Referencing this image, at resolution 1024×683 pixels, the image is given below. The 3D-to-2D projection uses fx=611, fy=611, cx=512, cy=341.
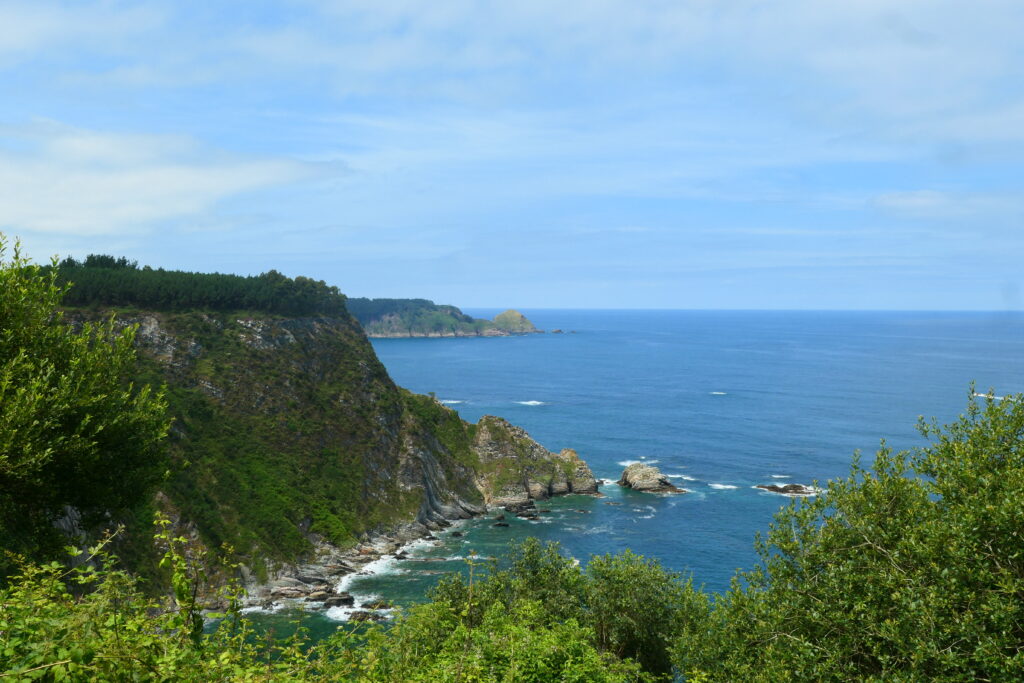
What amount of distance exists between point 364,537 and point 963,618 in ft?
277

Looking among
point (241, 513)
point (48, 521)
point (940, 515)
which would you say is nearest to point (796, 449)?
point (241, 513)

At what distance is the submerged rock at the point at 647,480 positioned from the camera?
373 feet

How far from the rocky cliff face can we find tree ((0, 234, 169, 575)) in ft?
182

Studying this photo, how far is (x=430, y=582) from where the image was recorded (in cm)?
7869

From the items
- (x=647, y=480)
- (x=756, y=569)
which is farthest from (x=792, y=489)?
(x=756, y=569)

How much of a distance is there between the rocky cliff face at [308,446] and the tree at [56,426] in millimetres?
55366

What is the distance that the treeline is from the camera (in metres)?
101

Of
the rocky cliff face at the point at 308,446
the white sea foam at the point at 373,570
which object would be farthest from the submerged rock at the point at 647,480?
the white sea foam at the point at 373,570

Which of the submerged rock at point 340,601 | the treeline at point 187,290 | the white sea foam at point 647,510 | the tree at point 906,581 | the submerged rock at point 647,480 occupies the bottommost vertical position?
the submerged rock at point 340,601

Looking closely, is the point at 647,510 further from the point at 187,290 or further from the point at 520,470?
the point at 187,290

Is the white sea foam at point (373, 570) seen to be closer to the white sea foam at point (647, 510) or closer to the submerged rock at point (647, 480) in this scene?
the white sea foam at point (647, 510)

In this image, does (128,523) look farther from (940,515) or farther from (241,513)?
(940,515)

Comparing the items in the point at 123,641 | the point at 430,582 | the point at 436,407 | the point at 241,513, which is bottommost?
the point at 430,582

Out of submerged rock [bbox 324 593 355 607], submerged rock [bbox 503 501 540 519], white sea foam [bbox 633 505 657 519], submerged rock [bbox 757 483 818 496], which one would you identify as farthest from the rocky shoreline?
submerged rock [bbox 757 483 818 496]
